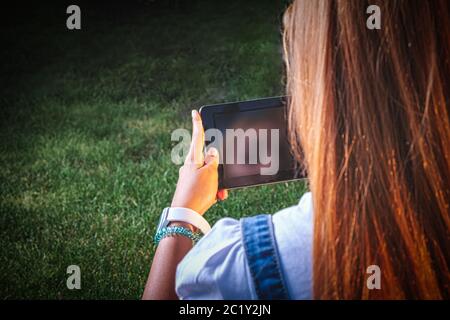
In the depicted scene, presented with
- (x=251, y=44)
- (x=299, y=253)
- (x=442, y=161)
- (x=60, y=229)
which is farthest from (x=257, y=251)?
(x=251, y=44)

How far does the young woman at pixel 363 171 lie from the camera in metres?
0.82

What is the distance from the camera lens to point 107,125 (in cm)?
337

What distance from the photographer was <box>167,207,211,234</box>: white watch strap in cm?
119

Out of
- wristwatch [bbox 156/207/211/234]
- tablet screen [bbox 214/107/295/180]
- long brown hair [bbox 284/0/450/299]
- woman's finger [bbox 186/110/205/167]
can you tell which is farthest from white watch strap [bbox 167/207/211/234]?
long brown hair [bbox 284/0/450/299]

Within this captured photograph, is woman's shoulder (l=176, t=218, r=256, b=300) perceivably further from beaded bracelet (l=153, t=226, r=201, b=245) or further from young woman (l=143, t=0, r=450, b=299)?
beaded bracelet (l=153, t=226, r=201, b=245)

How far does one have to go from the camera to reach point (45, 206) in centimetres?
249

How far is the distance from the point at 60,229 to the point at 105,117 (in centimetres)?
132

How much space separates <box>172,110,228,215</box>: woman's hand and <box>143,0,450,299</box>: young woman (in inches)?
15.3

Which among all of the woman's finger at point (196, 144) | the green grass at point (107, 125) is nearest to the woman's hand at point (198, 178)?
the woman's finger at point (196, 144)

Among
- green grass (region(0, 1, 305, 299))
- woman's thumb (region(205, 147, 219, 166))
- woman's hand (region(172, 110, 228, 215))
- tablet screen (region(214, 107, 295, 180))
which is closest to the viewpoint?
woman's hand (region(172, 110, 228, 215))

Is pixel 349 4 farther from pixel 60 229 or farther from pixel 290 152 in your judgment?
pixel 60 229

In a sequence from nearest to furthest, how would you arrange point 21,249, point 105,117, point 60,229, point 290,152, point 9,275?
point 290,152
point 9,275
point 21,249
point 60,229
point 105,117

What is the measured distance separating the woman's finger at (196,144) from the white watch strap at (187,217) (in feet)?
0.52

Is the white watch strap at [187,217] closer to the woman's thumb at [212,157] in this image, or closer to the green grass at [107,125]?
the woman's thumb at [212,157]
